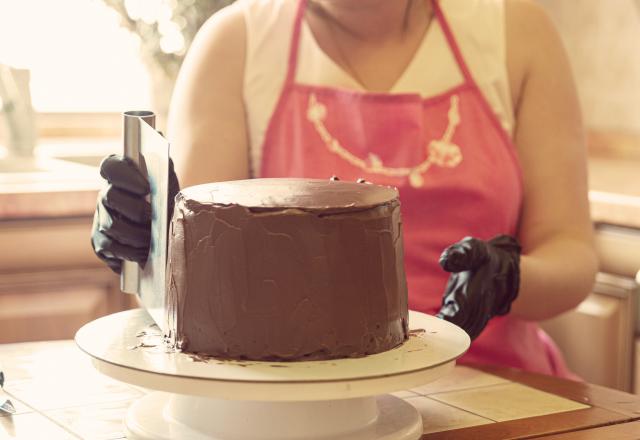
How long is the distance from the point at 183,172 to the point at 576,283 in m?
0.55

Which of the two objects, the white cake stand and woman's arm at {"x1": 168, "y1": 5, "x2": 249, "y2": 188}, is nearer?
the white cake stand

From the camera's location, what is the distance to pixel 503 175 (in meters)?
1.47

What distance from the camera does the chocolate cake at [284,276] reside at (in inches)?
30.2

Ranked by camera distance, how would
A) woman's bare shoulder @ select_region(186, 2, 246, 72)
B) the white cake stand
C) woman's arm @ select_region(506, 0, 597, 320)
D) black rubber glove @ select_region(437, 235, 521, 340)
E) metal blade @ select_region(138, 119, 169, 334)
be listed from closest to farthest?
1. the white cake stand
2. metal blade @ select_region(138, 119, 169, 334)
3. black rubber glove @ select_region(437, 235, 521, 340)
4. woman's arm @ select_region(506, 0, 597, 320)
5. woman's bare shoulder @ select_region(186, 2, 246, 72)

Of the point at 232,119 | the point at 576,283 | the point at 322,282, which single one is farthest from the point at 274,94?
the point at 322,282

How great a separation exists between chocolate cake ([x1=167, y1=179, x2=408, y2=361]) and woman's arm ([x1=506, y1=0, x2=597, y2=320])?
570 millimetres

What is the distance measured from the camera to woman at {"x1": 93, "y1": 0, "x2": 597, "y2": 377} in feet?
4.69

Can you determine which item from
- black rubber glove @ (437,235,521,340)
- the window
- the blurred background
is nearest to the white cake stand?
black rubber glove @ (437,235,521,340)

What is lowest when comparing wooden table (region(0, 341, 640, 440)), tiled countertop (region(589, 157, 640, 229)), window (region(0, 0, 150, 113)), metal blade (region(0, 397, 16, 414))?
wooden table (region(0, 341, 640, 440))

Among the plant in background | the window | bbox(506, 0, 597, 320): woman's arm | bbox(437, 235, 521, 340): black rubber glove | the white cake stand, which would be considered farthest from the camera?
the window

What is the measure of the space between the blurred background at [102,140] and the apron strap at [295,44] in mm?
508

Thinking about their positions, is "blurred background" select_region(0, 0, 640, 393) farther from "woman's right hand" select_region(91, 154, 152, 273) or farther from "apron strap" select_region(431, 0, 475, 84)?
"woman's right hand" select_region(91, 154, 152, 273)

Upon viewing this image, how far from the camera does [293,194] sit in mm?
802

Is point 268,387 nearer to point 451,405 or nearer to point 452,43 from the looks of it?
point 451,405
